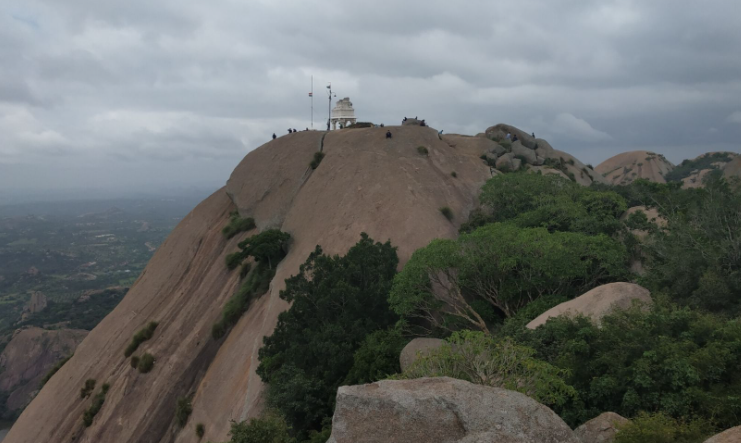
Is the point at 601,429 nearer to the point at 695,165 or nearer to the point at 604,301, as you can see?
the point at 604,301

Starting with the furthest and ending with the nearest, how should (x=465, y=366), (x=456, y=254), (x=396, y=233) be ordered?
(x=396, y=233) < (x=456, y=254) < (x=465, y=366)

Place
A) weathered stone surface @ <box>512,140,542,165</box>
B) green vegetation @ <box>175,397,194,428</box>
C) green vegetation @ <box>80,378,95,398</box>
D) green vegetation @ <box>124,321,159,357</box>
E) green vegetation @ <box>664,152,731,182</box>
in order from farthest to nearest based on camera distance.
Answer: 1. green vegetation @ <box>664,152,731,182</box>
2. weathered stone surface @ <box>512,140,542,165</box>
3. green vegetation @ <box>124,321,159,357</box>
4. green vegetation @ <box>80,378,95,398</box>
5. green vegetation @ <box>175,397,194,428</box>

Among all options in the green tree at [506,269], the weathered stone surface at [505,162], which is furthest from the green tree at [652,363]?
the weathered stone surface at [505,162]

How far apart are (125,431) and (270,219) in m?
17.9

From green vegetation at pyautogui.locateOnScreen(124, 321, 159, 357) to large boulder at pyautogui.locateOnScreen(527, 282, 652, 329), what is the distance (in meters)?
28.5

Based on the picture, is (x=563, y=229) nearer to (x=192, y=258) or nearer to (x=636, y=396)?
(x=636, y=396)

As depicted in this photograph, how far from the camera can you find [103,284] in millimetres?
163125

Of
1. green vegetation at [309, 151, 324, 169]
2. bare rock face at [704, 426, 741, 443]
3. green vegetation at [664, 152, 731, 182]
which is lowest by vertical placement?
bare rock face at [704, 426, 741, 443]

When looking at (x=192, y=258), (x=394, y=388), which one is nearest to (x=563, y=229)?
(x=394, y=388)

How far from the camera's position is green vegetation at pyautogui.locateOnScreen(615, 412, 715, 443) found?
9.02 metres

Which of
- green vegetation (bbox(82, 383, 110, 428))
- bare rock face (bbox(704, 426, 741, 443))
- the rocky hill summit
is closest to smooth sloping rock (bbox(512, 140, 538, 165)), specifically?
the rocky hill summit

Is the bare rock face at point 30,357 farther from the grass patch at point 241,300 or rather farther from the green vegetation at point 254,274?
the green vegetation at point 254,274

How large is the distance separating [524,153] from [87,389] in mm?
45210

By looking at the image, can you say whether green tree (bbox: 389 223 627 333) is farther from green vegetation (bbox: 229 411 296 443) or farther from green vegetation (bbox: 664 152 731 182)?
green vegetation (bbox: 664 152 731 182)
